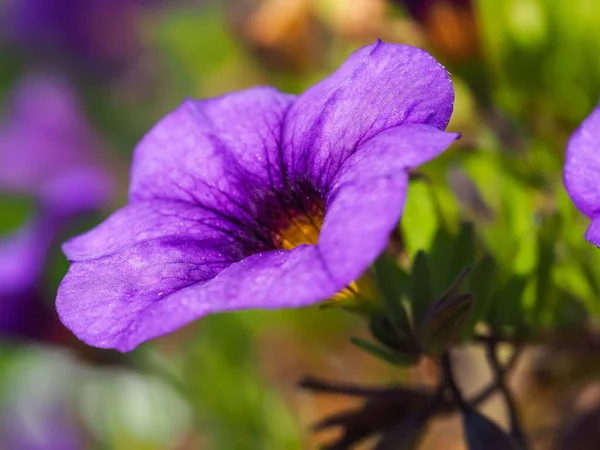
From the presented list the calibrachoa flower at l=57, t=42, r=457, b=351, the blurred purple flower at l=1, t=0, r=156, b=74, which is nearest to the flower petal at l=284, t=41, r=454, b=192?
the calibrachoa flower at l=57, t=42, r=457, b=351

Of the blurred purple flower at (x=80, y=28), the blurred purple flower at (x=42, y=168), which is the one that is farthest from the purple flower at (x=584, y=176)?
the blurred purple flower at (x=80, y=28)

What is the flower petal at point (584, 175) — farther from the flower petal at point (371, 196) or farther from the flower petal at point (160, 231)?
the flower petal at point (160, 231)

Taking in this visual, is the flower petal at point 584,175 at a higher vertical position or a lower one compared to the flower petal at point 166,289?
higher

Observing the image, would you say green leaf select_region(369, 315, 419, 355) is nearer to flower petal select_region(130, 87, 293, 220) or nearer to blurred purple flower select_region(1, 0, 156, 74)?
flower petal select_region(130, 87, 293, 220)

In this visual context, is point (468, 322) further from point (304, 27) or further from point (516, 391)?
point (304, 27)

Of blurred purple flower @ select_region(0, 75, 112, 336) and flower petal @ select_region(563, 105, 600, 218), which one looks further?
blurred purple flower @ select_region(0, 75, 112, 336)

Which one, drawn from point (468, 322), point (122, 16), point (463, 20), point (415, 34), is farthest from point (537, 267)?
point (122, 16)
